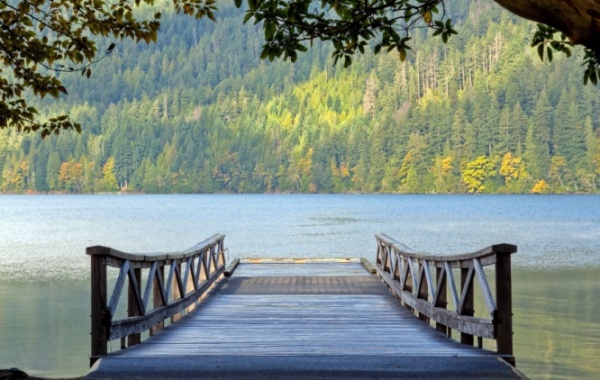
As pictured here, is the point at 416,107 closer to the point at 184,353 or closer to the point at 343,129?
the point at 343,129

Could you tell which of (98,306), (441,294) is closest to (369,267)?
(441,294)

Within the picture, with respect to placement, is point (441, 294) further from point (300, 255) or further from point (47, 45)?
point (300, 255)

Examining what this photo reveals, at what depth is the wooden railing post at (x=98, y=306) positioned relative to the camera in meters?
8.00

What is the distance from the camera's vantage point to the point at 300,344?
9383mm

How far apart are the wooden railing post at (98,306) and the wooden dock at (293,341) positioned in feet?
0.12

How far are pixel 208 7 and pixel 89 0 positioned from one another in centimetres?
129

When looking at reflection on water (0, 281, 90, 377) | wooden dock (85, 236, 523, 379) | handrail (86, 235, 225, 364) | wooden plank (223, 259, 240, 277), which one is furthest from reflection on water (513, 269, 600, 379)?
reflection on water (0, 281, 90, 377)

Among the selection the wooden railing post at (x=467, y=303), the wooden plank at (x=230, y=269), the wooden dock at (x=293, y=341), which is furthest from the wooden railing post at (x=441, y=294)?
the wooden plank at (x=230, y=269)

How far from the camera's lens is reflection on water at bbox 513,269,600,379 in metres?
16.1

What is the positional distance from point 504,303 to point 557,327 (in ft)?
42.4

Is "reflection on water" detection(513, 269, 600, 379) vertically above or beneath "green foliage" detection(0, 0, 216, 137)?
beneath

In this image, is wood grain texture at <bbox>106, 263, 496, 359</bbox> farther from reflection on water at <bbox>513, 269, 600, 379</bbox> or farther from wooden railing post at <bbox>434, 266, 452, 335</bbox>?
reflection on water at <bbox>513, 269, 600, 379</bbox>

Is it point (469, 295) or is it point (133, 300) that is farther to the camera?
point (133, 300)

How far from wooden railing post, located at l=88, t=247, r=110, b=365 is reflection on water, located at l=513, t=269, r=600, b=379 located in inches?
→ 376
